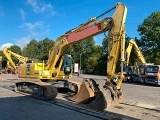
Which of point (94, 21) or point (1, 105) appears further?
point (94, 21)

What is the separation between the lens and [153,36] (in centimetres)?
4656

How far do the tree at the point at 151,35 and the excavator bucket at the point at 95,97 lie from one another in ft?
118

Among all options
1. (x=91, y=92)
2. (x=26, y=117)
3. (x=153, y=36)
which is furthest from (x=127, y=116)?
(x=153, y=36)

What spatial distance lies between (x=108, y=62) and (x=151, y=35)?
120ft

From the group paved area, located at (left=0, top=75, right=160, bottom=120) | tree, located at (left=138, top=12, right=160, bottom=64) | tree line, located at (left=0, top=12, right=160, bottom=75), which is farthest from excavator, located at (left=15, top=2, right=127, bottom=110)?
tree, located at (left=138, top=12, right=160, bottom=64)

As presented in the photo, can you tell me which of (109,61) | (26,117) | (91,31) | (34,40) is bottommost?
(26,117)

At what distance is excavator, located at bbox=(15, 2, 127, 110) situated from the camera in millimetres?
11445

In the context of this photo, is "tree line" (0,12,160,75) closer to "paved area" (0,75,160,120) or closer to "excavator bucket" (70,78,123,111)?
"excavator bucket" (70,78,123,111)

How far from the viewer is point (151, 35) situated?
46.8 m

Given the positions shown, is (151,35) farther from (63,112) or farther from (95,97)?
(63,112)

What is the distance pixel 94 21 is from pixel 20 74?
709 centimetres

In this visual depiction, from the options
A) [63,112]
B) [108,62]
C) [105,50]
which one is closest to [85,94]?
[108,62]

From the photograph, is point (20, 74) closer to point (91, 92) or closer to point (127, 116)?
point (91, 92)

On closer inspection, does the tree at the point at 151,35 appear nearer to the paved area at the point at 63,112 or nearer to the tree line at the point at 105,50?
the tree line at the point at 105,50
